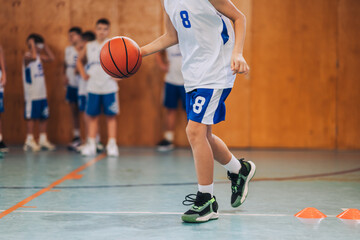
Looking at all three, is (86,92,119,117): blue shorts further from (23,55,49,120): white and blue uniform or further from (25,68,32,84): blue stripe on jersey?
(25,68,32,84): blue stripe on jersey

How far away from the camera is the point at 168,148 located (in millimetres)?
7266

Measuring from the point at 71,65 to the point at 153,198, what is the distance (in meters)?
4.11

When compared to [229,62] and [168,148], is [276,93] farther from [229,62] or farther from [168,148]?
[229,62]

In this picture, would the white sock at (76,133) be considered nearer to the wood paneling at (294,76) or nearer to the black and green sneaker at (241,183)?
the wood paneling at (294,76)

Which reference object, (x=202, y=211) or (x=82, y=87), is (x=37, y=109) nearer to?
(x=82, y=87)

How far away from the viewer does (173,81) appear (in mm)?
7301

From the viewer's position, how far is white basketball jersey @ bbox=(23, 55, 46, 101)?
7270 millimetres

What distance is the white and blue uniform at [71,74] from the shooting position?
739 cm

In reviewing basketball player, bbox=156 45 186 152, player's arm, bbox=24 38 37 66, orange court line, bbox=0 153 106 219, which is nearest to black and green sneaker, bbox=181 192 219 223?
orange court line, bbox=0 153 106 219

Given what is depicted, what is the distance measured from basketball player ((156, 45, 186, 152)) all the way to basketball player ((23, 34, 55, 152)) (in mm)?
1549

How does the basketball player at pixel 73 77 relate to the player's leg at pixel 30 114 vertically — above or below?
above

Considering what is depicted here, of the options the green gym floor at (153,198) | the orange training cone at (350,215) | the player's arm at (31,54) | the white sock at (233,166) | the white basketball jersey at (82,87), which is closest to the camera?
the green gym floor at (153,198)

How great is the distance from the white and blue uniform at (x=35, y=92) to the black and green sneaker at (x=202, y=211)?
4633 millimetres

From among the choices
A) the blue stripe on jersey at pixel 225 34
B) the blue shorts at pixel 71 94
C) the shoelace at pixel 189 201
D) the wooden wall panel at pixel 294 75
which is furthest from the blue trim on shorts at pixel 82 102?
the blue stripe on jersey at pixel 225 34
